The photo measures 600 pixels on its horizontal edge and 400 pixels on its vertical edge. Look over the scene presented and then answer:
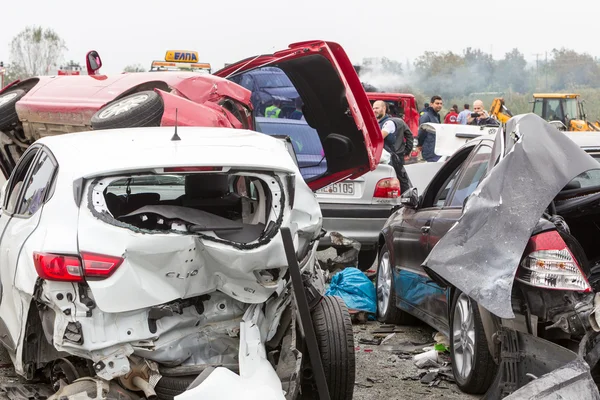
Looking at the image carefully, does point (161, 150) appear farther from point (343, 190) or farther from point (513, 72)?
point (513, 72)

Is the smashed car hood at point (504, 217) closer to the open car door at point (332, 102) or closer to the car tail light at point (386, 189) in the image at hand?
the open car door at point (332, 102)

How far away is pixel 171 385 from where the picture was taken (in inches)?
195

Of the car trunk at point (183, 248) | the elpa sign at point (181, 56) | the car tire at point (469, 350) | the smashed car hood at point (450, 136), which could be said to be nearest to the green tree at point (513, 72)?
the smashed car hood at point (450, 136)

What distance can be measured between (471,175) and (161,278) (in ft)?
8.63

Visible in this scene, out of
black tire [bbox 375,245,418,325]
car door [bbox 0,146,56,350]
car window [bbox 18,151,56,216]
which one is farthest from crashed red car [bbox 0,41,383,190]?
car window [bbox 18,151,56,216]

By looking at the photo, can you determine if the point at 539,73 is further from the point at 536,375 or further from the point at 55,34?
the point at 536,375

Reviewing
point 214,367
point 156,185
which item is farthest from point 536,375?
point 156,185

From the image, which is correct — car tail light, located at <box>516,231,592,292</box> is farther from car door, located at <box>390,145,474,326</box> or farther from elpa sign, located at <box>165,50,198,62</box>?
elpa sign, located at <box>165,50,198,62</box>

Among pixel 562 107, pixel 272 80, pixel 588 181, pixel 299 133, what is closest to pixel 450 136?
pixel 299 133

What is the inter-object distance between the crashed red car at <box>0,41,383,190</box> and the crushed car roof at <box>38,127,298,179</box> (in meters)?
1.62

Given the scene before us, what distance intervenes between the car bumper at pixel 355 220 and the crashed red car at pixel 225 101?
1.99m

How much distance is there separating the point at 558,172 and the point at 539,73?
56.4 meters

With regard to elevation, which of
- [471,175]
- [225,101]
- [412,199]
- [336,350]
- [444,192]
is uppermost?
[225,101]

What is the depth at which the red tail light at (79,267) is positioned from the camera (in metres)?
4.61
